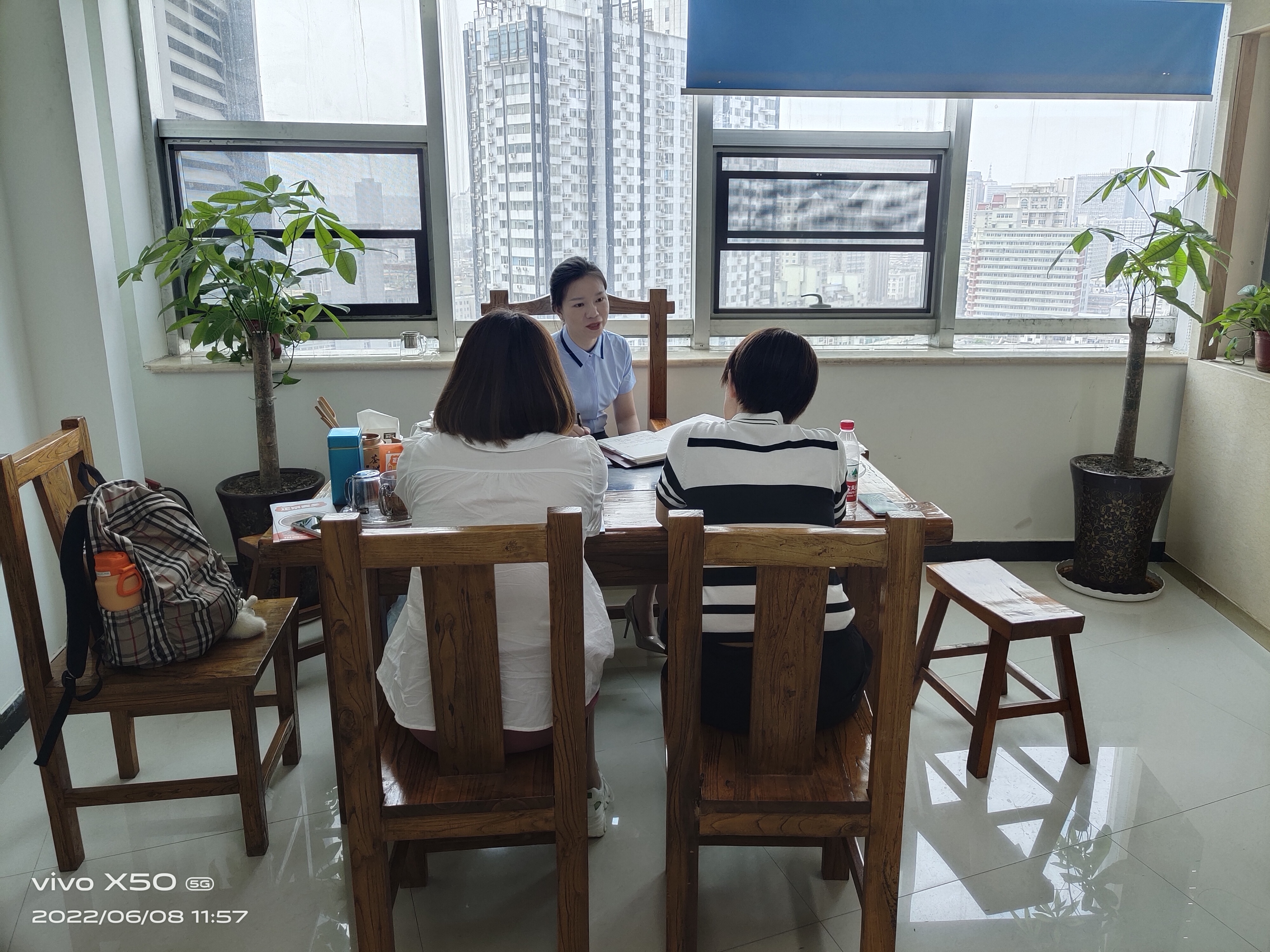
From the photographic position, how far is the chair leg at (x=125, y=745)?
2088 millimetres

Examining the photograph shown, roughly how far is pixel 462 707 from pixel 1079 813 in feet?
4.90

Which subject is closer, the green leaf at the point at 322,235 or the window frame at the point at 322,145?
the green leaf at the point at 322,235

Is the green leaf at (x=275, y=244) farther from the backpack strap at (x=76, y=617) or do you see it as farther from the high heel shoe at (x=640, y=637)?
the high heel shoe at (x=640, y=637)

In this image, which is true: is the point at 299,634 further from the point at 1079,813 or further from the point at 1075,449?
the point at 1075,449

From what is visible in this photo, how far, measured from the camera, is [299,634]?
112 inches

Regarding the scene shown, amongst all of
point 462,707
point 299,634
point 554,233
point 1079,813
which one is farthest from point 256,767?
point 554,233

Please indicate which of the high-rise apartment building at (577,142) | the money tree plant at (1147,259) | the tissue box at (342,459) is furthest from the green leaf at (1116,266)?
the tissue box at (342,459)

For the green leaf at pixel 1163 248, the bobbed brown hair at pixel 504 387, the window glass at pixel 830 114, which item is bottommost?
the bobbed brown hair at pixel 504 387

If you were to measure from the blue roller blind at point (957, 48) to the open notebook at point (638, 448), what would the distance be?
1413 mm

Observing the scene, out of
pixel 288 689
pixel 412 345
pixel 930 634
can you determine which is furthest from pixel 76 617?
pixel 930 634

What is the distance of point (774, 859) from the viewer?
6.13 feet

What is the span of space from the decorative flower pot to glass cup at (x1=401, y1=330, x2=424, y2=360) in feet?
9.41

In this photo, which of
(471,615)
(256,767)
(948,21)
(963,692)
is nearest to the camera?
(471,615)

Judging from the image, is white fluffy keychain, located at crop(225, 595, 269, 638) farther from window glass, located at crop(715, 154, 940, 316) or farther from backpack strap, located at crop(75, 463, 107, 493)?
window glass, located at crop(715, 154, 940, 316)
